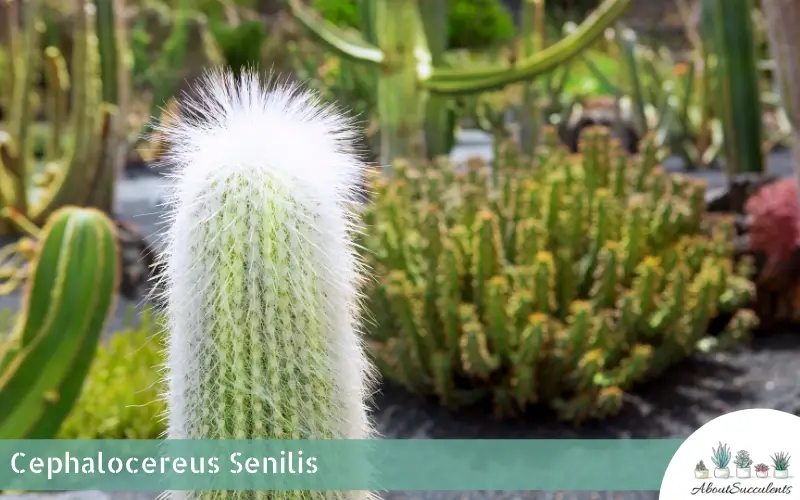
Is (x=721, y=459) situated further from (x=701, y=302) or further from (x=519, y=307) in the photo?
(x=701, y=302)

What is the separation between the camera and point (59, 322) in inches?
66.5

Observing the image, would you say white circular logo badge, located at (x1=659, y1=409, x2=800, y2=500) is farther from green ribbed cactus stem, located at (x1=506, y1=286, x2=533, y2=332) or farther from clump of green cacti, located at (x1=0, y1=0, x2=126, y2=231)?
clump of green cacti, located at (x1=0, y1=0, x2=126, y2=231)

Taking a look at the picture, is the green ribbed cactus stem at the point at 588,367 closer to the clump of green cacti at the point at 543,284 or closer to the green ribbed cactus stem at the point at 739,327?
the clump of green cacti at the point at 543,284

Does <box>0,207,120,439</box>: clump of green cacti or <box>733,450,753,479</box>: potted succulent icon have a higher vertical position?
<box>0,207,120,439</box>: clump of green cacti

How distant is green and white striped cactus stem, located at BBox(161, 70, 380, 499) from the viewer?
0.88m

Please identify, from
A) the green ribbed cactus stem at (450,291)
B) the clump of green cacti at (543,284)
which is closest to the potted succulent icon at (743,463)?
the clump of green cacti at (543,284)

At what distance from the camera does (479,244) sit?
206cm

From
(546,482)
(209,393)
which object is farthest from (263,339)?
(546,482)

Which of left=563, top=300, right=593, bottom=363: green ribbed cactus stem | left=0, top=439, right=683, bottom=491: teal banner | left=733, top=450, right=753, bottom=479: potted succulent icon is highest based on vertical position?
left=563, top=300, right=593, bottom=363: green ribbed cactus stem

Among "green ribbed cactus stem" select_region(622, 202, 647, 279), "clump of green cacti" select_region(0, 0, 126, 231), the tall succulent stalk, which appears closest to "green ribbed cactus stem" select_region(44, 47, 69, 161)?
"clump of green cacti" select_region(0, 0, 126, 231)

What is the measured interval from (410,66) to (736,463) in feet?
5.24

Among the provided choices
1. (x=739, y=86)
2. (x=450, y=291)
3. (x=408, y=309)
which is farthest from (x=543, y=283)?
(x=739, y=86)

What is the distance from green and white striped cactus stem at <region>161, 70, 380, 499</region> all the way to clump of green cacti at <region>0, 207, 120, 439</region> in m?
0.85

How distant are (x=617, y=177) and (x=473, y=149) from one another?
10.2 feet
